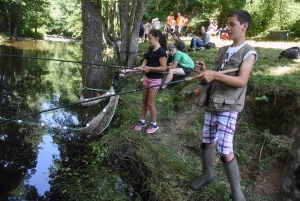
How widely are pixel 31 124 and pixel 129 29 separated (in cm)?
569

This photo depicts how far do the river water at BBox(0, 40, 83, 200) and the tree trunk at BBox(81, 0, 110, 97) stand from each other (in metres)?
1.03

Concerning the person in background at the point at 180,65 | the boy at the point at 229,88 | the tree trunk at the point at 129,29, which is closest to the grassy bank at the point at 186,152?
the boy at the point at 229,88

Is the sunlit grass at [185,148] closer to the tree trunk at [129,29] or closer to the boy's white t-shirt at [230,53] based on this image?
the boy's white t-shirt at [230,53]

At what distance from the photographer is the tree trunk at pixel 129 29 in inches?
349

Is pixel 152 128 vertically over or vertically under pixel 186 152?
over

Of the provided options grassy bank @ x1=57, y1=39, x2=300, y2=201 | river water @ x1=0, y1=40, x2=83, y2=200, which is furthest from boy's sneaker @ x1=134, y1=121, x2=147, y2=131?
river water @ x1=0, y1=40, x2=83, y2=200

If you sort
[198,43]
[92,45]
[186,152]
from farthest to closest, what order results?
1. [198,43]
2. [92,45]
3. [186,152]

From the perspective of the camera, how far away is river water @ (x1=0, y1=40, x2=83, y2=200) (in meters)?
3.85

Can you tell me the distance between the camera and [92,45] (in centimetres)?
576

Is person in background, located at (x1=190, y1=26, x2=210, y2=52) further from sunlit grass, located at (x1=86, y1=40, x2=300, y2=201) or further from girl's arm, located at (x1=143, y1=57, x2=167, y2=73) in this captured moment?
girl's arm, located at (x1=143, y1=57, x2=167, y2=73)

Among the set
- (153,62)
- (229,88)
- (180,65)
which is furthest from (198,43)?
(229,88)

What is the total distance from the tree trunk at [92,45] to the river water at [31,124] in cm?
103

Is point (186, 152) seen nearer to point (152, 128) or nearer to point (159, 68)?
point (152, 128)

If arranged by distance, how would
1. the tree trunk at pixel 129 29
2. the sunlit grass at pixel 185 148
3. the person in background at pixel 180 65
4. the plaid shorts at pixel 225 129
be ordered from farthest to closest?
1. the tree trunk at pixel 129 29
2. the person in background at pixel 180 65
3. the sunlit grass at pixel 185 148
4. the plaid shorts at pixel 225 129
